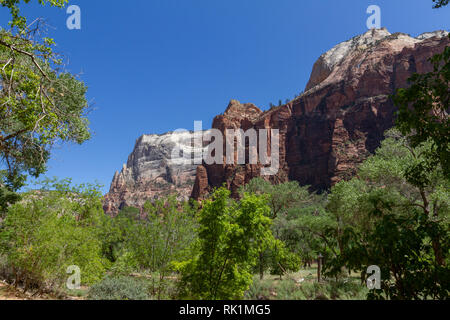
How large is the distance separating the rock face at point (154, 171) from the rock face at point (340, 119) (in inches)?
2024

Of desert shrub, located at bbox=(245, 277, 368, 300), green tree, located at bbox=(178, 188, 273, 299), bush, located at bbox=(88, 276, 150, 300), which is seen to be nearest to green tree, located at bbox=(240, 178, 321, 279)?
desert shrub, located at bbox=(245, 277, 368, 300)

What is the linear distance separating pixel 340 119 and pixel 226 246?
81005 mm

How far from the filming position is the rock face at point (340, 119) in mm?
69562

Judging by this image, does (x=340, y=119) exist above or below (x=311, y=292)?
above

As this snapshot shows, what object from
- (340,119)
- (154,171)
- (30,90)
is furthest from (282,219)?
(154,171)

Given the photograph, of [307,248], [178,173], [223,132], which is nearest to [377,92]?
[223,132]

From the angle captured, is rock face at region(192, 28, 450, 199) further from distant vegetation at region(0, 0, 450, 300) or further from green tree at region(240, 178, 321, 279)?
distant vegetation at region(0, 0, 450, 300)

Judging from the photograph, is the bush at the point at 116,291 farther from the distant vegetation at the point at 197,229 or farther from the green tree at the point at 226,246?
the green tree at the point at 226,246

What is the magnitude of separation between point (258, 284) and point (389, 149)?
1485 cm

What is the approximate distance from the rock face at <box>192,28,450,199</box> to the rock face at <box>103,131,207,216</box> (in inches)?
2024

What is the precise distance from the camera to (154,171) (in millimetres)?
167875

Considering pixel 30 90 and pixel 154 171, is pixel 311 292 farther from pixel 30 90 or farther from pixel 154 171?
pixel 154 171

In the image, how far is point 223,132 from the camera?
9488 cm

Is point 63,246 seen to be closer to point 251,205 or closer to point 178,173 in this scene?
point 251,205
